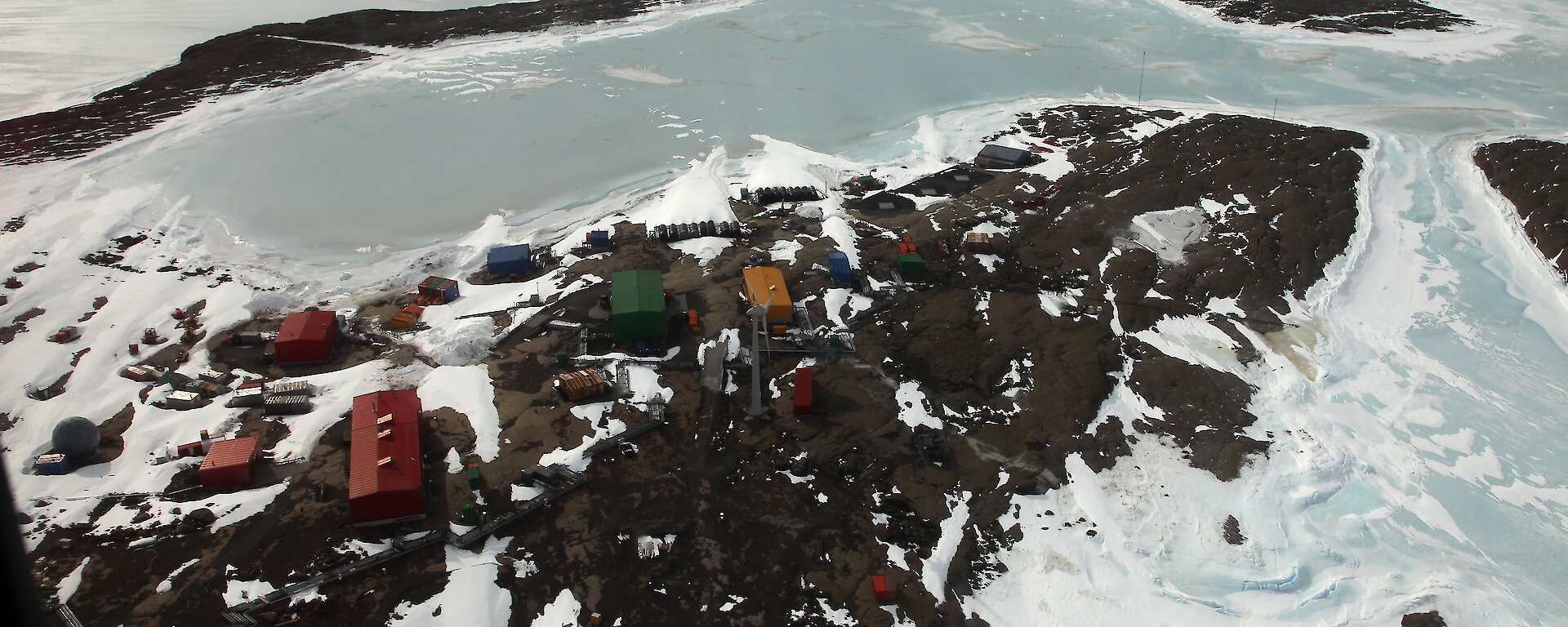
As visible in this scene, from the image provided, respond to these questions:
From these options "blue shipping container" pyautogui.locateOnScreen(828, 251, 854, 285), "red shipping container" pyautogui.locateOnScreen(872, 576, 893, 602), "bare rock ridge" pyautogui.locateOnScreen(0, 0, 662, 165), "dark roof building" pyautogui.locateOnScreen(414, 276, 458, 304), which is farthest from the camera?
"bare rock ridge" pyautogui.locateOnScreen(0, 0, 662, 165)

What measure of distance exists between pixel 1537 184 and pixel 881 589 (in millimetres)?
33167

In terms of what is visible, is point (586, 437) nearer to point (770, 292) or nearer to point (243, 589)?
point (243, 589)

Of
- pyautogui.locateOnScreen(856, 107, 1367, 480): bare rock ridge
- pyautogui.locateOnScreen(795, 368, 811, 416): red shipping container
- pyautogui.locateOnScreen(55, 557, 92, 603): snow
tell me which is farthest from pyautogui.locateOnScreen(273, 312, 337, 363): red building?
pyautogui.locateOnScreen(856, 107, 1367, 480): bare rock ridge

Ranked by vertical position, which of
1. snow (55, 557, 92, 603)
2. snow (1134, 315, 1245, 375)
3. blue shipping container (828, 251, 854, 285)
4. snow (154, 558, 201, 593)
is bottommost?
snow (1134, 315, 1245, 375)

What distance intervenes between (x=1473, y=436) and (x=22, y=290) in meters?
41.0

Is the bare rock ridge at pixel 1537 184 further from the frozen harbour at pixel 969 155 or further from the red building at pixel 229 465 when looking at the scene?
the red building at pixel 229 465

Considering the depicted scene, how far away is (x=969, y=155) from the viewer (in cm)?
3741

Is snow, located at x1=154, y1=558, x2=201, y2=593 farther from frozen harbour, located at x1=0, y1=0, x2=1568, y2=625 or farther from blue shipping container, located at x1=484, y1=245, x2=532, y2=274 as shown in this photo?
blue shipping container, located at x1=484, y1=245, x2=532, y2=274

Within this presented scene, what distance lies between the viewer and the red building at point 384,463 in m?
17.1

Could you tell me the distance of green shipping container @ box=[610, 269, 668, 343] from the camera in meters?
22.9

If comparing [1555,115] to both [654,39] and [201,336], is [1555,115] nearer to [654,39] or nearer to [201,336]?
[654,39]

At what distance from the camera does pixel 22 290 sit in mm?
24156

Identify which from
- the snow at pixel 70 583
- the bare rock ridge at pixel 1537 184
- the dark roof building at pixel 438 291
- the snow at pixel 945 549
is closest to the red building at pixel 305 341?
the dark roof building at pixel 438 291

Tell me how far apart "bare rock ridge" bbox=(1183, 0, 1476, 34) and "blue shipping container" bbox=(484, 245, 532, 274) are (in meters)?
54.1
